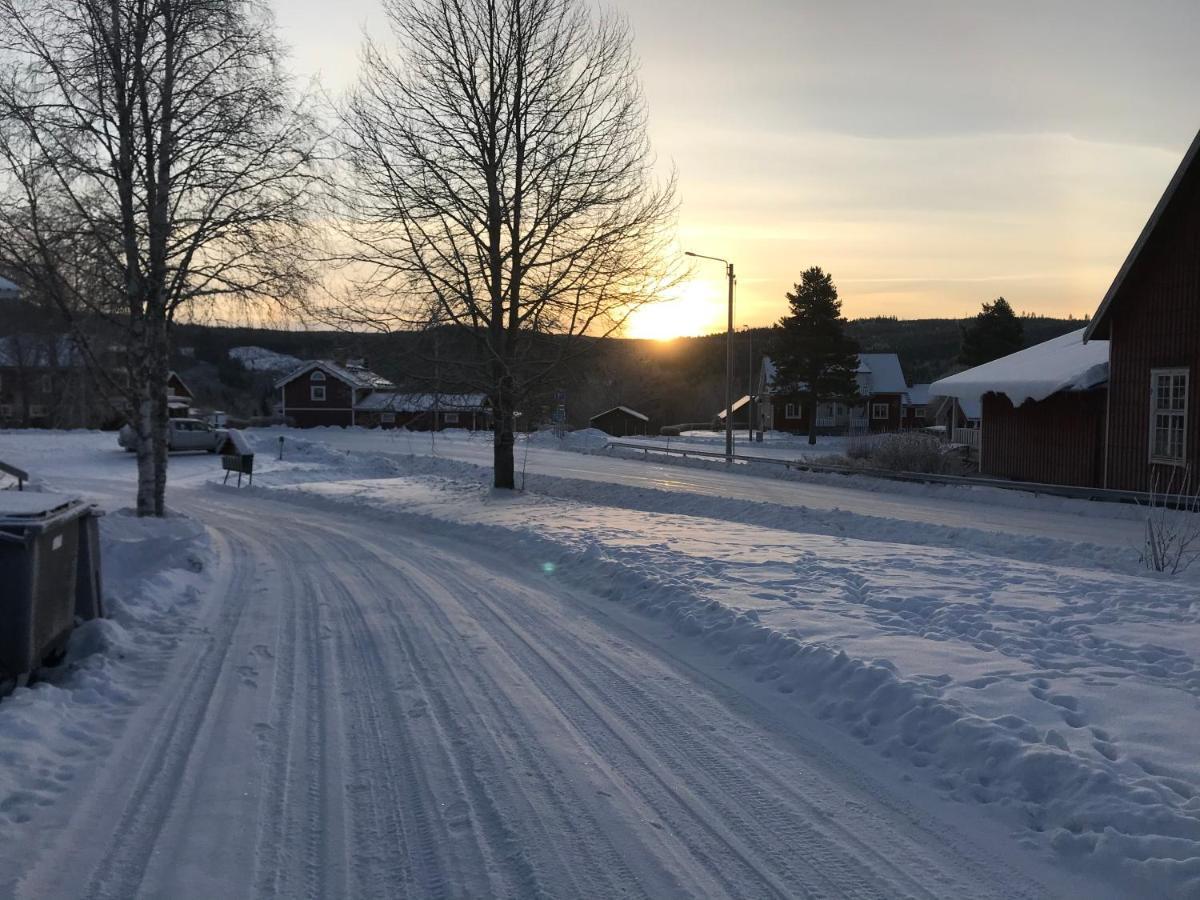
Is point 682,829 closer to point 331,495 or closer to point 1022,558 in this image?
point 1022,558

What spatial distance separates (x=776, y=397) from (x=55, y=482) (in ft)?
138

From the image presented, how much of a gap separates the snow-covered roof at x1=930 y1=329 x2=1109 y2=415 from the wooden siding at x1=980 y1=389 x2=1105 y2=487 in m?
0.53

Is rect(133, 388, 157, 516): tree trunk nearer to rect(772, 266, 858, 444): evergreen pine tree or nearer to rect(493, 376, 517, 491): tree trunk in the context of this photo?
rect(493, 376, 517, 491): tree trunk

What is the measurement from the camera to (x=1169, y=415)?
20.8 meters

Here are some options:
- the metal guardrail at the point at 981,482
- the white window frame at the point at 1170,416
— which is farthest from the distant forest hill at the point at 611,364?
the white window frame at the point at 1170,416

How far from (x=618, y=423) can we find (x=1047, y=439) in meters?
59.7

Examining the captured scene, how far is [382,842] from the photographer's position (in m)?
4.41

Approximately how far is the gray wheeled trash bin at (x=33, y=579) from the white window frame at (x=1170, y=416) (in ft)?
68.7

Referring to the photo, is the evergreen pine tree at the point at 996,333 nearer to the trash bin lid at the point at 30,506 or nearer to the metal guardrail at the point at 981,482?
the metal guardrail at the point at 981,482

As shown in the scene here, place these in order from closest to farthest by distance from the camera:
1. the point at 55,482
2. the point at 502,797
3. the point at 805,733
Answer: the point at 502,797
the point at 805,733
the point at 55,482

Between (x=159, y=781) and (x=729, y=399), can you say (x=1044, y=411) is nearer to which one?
(x=729, y=399)

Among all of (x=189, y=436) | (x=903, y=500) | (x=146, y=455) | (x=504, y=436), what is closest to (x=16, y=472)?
(x=146, y=455)

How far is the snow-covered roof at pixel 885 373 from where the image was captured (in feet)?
251

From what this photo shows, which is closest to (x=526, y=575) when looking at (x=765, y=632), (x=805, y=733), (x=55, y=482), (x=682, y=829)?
(x=765, y=632)
